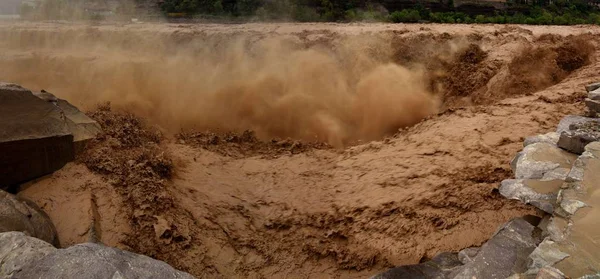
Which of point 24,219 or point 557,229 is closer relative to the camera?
point 557,229

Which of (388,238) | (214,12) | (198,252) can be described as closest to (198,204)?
(198,252)

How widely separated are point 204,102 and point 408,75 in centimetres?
361

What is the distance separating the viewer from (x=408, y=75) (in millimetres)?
7922

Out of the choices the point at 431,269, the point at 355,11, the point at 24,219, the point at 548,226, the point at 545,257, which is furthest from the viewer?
the point at 355,11

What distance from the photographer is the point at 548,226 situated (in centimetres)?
265

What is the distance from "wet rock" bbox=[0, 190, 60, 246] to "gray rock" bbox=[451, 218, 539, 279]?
3.13 m

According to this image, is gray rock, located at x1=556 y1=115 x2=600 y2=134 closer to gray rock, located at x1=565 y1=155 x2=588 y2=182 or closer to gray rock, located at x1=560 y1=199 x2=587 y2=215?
gray rock, located at x1=565 y1=155 x2=588 y2=182

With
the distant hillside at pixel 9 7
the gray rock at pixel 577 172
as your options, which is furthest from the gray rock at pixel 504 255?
the distant hillside at pixel 9 7

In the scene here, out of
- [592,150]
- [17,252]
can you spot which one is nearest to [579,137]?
[592,150]

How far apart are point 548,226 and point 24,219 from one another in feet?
12.2

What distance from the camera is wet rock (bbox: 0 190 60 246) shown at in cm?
335

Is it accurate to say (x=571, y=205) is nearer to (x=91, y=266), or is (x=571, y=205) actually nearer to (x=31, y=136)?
(x=91, y=266)

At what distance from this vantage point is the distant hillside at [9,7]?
9.56 m

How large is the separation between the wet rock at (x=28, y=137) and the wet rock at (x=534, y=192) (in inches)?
163
